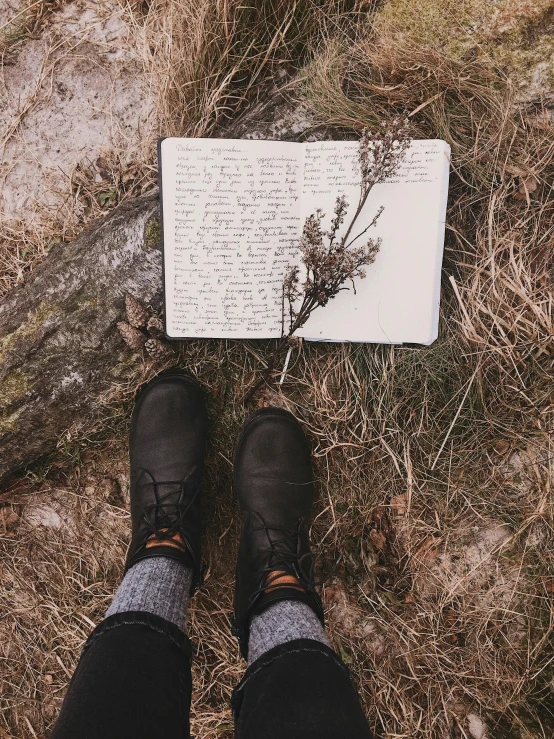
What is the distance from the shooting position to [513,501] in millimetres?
1679

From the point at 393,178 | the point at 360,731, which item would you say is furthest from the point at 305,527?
the point at 393,178

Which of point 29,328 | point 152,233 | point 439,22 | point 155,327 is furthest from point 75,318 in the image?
point 439,22

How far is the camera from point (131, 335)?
1646 mm

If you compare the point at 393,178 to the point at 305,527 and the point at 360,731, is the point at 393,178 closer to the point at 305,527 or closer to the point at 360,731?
the point at 305,527

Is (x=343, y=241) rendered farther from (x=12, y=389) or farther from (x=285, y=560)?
(x=12, y=389)

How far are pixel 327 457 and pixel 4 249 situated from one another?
1511mm

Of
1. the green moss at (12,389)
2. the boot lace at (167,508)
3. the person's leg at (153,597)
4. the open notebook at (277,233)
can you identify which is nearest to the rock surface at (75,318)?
the green moss at (12,389)

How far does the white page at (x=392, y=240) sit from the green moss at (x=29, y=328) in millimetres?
904

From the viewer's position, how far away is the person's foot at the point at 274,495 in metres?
1.70

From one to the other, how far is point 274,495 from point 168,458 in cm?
43

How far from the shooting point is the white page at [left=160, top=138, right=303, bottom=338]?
157cm

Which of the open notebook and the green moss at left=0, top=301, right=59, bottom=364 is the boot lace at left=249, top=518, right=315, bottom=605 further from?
the green moss at left=0, top=301, right=59, bottom=364

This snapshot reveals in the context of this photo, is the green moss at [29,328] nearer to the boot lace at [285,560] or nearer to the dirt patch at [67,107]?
the dirt patch at [67,107]

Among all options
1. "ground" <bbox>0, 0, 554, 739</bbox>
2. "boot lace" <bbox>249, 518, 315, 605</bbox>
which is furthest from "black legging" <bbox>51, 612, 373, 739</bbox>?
"ground" <bbox>0, 0, 554, 739</bbox>
